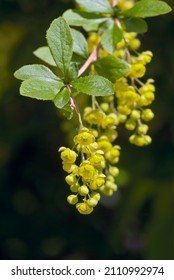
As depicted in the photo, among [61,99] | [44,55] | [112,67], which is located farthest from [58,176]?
[61,99]

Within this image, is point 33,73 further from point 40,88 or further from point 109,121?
point 109,121

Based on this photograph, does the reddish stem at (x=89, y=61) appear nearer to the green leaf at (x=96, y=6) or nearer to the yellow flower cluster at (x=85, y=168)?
the green leaf at (x=96, y=6)

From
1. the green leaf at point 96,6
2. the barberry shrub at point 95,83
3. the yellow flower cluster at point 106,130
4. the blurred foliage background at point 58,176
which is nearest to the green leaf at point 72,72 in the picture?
the barberry shrub at point 95,83

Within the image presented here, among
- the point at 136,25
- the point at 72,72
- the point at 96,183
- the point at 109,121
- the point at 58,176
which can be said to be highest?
the point at 136,25

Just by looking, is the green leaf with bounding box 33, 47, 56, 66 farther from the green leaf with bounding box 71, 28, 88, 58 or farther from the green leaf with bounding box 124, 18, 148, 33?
the green leaf with bounding box 124, 18, 148, 33

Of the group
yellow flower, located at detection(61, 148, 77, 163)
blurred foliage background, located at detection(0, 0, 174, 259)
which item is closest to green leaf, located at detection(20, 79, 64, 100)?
yellow flower, located at detection(61, 148, 77, 163)

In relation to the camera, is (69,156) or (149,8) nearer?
(69,156)

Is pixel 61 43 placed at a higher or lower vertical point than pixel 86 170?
higher
